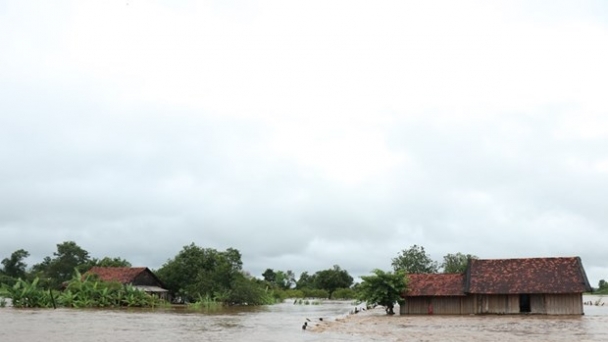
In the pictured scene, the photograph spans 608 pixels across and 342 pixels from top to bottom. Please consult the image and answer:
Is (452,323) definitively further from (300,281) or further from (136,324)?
(300,281)

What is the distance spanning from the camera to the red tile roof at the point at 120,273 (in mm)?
65981

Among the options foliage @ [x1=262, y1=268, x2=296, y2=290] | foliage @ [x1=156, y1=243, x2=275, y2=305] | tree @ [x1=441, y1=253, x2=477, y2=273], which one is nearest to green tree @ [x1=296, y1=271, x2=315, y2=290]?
foliage @ [x1=262, y1=268, x2=296, y2=290]

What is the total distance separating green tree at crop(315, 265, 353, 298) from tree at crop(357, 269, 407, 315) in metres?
80.8

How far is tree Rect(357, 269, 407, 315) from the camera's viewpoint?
4041 cm

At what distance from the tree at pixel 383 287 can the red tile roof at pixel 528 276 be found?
438cm

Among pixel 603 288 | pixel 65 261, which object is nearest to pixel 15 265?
pixel 65 261

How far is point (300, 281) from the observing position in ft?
466

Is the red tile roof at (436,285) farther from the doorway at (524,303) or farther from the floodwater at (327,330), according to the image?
the doorway at (524,303)

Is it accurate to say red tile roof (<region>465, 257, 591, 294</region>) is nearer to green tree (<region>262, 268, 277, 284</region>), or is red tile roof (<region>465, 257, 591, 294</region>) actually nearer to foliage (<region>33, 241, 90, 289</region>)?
foliage (<region>33, 241, 90, 289</region>)

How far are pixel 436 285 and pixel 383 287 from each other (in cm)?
392

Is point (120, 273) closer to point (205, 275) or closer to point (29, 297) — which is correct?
point (205, 275)

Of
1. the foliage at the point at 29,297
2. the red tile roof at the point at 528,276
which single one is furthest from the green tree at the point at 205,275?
the red tile roof at the point at 528,276

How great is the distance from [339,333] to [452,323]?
303 inches

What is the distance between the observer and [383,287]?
4044 cm
